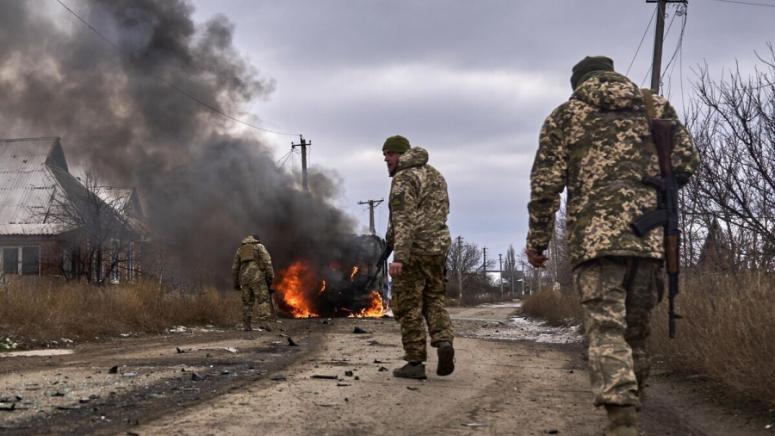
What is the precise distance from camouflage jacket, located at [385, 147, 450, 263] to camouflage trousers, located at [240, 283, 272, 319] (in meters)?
8.04

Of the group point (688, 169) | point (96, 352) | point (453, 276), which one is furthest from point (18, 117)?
point (453, 276)

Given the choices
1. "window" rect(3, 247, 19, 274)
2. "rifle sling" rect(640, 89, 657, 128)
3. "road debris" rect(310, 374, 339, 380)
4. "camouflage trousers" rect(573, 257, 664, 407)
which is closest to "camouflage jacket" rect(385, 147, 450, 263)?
"road debris" rect(310, 374, 339, 380)

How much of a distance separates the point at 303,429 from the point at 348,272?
→ 18895mm

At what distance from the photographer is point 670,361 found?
698 centimetres

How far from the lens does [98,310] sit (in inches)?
489

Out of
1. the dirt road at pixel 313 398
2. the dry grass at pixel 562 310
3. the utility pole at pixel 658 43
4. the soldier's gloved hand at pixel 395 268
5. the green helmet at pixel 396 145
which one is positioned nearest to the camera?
the dirt road at pixel 313 398

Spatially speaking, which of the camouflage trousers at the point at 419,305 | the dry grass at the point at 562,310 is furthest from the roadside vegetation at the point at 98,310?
the dry grass at the point at 562,310

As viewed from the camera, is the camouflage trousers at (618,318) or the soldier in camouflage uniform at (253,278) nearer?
the camouflage trousers at (618,318)

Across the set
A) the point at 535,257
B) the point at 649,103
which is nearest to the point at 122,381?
the point at 535,257

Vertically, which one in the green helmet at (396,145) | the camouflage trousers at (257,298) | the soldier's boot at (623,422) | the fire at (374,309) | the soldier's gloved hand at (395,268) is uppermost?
the green helmet at (396,145)

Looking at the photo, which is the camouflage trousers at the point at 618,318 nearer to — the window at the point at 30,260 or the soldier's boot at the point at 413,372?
the soldier's boot at the point at 413,372

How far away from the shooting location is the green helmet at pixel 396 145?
6.50 metres

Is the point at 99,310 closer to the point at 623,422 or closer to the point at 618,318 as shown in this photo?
the point at 618,318

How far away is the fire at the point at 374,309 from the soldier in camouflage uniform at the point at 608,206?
1874 centimetres
